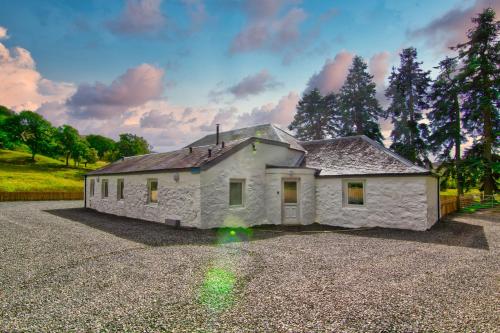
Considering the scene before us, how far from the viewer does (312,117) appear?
4866cm

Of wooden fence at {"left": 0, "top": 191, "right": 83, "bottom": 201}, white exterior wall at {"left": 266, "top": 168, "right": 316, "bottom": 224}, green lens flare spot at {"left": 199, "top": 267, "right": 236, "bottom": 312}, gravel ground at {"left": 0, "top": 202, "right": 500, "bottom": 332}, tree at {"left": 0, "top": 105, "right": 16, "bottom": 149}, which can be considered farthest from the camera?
tree at {"left": 0, "top": 105, "right": 16, "bottom": 149}

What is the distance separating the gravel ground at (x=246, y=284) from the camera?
14.0 ft

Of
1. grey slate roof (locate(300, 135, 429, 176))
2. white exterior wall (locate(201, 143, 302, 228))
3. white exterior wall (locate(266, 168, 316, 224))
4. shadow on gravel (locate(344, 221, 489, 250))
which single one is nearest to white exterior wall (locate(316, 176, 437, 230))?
grey slate roof (locate(300, 135, 429, 176))

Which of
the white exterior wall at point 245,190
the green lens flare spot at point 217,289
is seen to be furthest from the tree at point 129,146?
the green lens flare spot at point 217,289

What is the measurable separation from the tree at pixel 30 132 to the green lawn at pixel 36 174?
3.11m

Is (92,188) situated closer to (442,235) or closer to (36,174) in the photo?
(442,235)

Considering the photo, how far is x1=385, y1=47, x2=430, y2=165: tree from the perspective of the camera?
3319 centimetres

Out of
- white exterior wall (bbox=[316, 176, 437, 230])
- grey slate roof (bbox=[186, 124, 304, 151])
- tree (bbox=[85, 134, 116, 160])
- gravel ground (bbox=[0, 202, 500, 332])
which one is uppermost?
tree (bbox=[85, 134, 116, 160])

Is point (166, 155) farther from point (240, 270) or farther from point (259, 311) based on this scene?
point (259, 311)

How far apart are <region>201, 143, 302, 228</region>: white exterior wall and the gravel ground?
2.29 m

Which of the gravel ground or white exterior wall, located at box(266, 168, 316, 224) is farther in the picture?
white exterior wall, located at box(266, 168, 316, 224)

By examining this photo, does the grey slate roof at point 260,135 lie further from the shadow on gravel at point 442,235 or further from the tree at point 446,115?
the tree at point 446,115

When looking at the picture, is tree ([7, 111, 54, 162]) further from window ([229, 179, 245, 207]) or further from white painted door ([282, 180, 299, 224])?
white painted door ([282, 180, 299, 224])

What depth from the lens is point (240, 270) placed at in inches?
266
